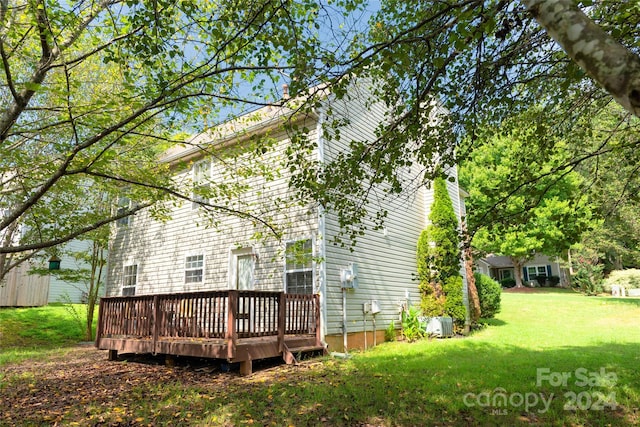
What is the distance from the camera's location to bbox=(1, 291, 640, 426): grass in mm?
4480

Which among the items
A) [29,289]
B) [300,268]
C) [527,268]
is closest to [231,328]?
[300,268]

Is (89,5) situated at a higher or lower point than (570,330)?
higher

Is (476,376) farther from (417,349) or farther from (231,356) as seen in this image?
(231,356)

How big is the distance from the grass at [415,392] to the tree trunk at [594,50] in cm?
380

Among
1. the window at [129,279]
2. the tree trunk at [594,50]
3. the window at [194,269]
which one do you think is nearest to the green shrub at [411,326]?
the window at [194,269]

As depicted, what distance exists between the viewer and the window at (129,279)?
44.4ft

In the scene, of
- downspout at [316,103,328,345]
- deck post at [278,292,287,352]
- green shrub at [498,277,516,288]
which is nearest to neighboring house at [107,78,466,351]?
downspout at [316,103,328,345]

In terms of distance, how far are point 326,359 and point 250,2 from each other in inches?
262

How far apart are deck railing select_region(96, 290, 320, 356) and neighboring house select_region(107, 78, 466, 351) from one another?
0.73 meters

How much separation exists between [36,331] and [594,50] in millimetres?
17331

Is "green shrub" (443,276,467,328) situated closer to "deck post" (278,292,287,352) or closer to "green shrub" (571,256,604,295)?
"deck post" (278,292,287,352)

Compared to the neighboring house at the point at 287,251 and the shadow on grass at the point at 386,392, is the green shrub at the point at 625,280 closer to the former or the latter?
the neighboring house at the point at 287,251

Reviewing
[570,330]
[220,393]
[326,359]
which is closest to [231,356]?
[220,393]

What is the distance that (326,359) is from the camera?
26.5ft
